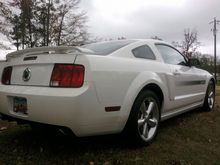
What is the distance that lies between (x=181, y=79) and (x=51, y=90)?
7.80 feet

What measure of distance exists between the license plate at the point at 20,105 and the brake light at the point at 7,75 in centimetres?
44

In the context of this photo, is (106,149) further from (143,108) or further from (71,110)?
(71,110)

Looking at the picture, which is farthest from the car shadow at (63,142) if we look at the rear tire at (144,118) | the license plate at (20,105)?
the license plate at (20,105)

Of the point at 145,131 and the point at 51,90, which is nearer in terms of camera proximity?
the point at 51,90

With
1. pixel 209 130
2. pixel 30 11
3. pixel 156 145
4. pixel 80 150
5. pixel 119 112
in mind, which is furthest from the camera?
pixel 30 11

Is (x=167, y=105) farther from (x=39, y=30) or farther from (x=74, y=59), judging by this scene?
(x=39, y=30)

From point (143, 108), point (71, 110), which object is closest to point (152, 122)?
point (143, 108)

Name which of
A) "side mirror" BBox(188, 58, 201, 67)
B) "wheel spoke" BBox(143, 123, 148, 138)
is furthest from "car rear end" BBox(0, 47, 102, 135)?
"side mirror" BBox(188, 58, 201, 67)

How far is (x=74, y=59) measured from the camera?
2.71 metres

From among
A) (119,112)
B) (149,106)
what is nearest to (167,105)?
(149,106)

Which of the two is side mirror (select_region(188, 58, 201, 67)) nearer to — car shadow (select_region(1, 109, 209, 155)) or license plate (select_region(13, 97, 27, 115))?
car shadow (select_region(1, 109, 209, 155))

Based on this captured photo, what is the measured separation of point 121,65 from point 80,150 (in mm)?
1131

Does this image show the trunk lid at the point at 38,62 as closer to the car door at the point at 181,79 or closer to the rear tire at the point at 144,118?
the rear tire at the point at 144,118

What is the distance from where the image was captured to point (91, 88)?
2641 mm
